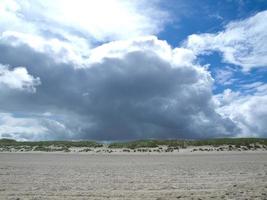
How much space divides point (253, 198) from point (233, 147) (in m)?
41.4

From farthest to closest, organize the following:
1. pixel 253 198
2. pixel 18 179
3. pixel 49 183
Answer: pixel 18 179, pixel 49 183, pixel 253 198

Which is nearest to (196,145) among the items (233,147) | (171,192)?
(233,147)

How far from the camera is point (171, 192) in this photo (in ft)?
51.5

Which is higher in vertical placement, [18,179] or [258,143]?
[258,143]

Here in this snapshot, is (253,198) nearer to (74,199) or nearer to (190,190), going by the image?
(190,190)

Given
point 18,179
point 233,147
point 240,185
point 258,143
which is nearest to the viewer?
point 240,185

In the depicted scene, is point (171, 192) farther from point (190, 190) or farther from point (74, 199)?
point (74, 199)

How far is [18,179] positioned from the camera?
21734 mm

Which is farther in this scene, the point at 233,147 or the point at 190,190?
the point at 233,147

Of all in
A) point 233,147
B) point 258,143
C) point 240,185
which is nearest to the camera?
point 240,185

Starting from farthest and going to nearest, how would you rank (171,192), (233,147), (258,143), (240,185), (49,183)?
(258,143) < (233,147) < (49,183) < (240,185) < (171,192)

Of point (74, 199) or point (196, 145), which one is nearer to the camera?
point (74, 199)

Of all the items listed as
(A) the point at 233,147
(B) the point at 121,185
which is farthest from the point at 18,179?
(A) the point at 233,147

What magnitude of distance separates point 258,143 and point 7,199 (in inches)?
1940
